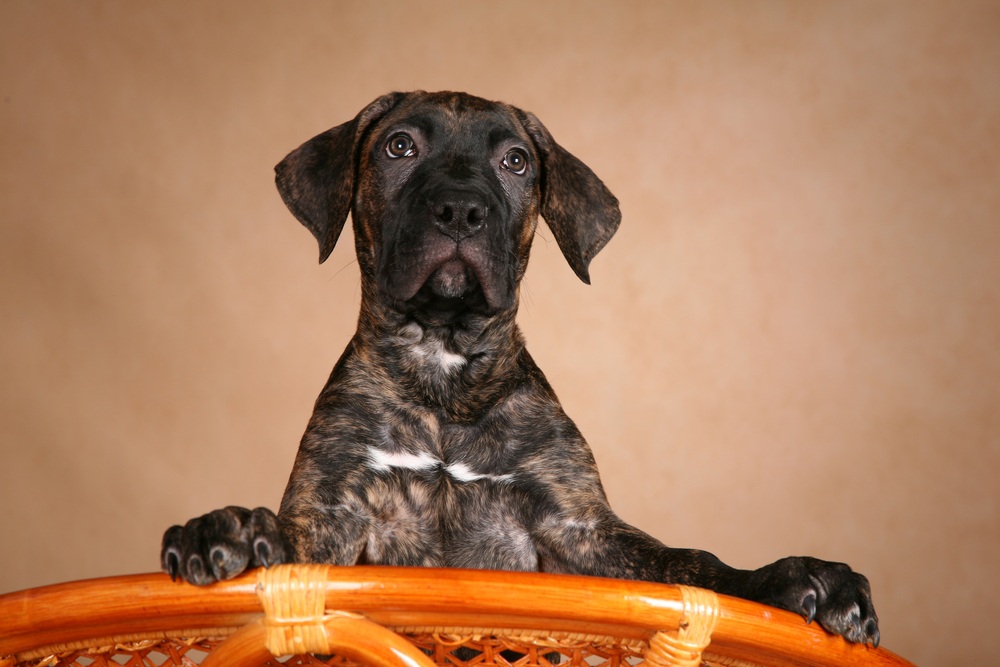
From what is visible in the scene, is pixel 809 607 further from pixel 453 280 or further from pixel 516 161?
pixel 516 161

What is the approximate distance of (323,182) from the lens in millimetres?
3586

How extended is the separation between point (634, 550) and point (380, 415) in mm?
829

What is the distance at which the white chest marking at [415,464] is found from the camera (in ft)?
10.7

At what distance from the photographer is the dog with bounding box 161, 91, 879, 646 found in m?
3.20

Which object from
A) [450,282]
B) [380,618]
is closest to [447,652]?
[380,618]

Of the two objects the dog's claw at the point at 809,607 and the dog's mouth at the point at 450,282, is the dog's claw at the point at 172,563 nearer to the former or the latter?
the dog's claw at the point at 809,607

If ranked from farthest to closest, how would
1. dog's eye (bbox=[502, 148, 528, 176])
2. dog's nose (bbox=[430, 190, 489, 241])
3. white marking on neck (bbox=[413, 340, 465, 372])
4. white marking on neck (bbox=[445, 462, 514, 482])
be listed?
dog's eye (bbox=[502, 148, 528, 176]) < white marking on neck (bbox=[413, 340, 465, 372]) < white marking on neck (bbox=[445, 462, 514, 482]) < dog's nose (bbox=[430, 190, 489, 241])

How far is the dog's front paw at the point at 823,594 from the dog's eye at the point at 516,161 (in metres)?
1.61

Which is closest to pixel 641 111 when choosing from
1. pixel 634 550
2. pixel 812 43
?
pixel 812 43

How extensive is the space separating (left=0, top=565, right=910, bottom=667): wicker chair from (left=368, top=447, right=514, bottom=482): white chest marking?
1.28 meters

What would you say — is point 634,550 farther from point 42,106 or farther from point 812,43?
point 42,106

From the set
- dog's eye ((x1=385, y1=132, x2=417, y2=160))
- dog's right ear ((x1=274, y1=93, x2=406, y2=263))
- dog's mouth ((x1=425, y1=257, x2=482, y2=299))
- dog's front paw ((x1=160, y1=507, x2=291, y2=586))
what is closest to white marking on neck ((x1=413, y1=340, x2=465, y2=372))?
dog's mouth ((x1=425, y1=257, x2=482, y2=299))

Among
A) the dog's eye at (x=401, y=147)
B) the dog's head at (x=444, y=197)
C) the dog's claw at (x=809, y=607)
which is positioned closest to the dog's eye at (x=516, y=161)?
the dog's head at (x=444, y=197)

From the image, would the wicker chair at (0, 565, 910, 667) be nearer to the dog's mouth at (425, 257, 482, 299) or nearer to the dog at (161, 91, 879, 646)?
the dog at (161, 91, 879, 646)
